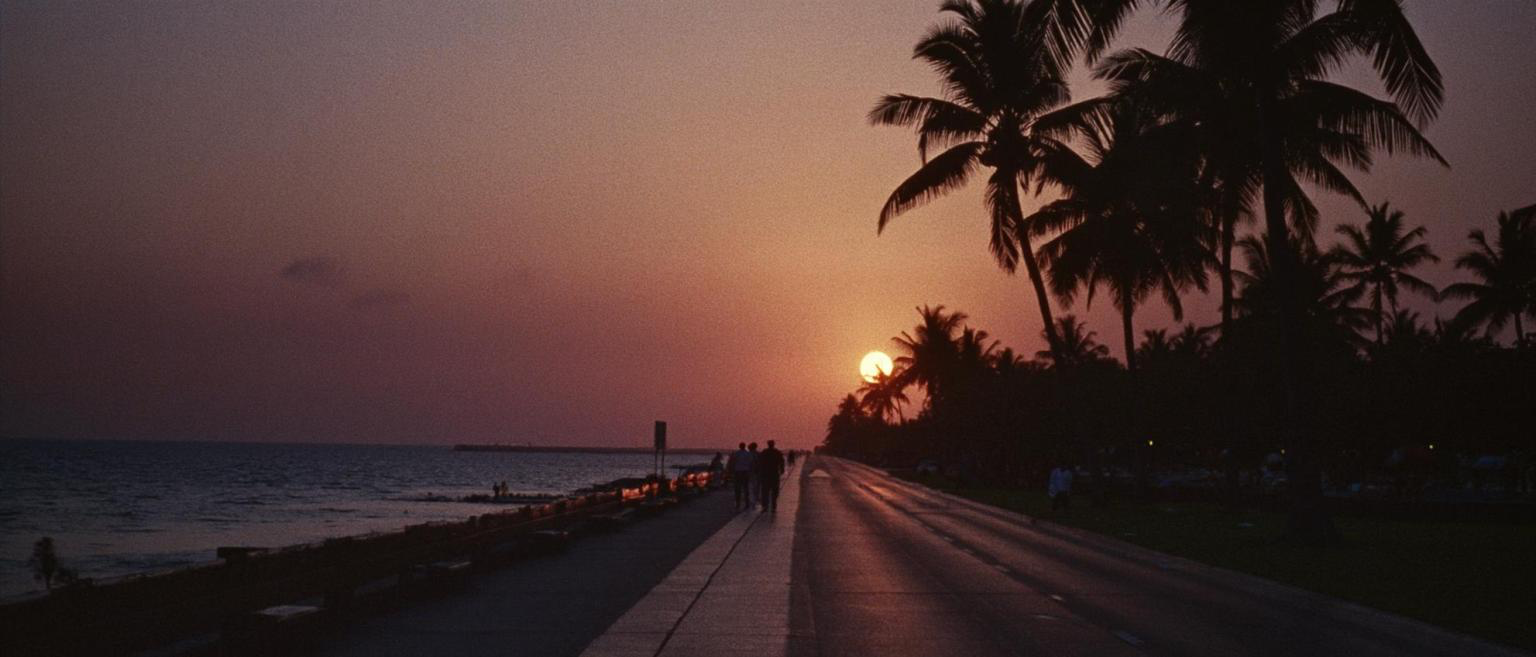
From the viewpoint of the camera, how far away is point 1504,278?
6241cm

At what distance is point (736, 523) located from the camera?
101 ft

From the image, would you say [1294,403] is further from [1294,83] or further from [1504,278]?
[1504,278]

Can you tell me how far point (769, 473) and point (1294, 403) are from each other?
15.1 meters

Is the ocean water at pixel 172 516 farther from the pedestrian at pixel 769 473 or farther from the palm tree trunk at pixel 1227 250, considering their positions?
the palm tree trunk at pixel 1227 250

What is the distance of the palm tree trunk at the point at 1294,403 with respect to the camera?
24.9 meters

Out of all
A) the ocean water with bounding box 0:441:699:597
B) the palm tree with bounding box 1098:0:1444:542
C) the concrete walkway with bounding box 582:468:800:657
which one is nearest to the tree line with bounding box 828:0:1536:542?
the palm tree with bounding box 1098:0:1444:542

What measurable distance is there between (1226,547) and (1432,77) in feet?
29.6

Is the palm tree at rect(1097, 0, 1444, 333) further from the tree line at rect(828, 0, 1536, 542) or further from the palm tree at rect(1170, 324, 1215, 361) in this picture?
the palm tree at rect(1170, 324, 1215, 361)

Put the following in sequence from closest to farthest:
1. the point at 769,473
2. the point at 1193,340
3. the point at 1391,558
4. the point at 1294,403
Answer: the point at 1391,558 < the point at 1294,403 < the point at 769,473 < the point at 1193,340

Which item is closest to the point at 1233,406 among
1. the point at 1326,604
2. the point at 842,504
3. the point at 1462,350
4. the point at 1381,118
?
the point at 1462,350

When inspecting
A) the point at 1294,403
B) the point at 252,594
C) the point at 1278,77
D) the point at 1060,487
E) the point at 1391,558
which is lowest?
the point at 252,594

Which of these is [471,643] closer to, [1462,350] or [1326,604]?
[1326,604]

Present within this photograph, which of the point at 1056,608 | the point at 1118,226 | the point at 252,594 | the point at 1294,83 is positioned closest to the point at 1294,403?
the point at 1294,83

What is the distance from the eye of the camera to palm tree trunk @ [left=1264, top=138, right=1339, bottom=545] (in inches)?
979
